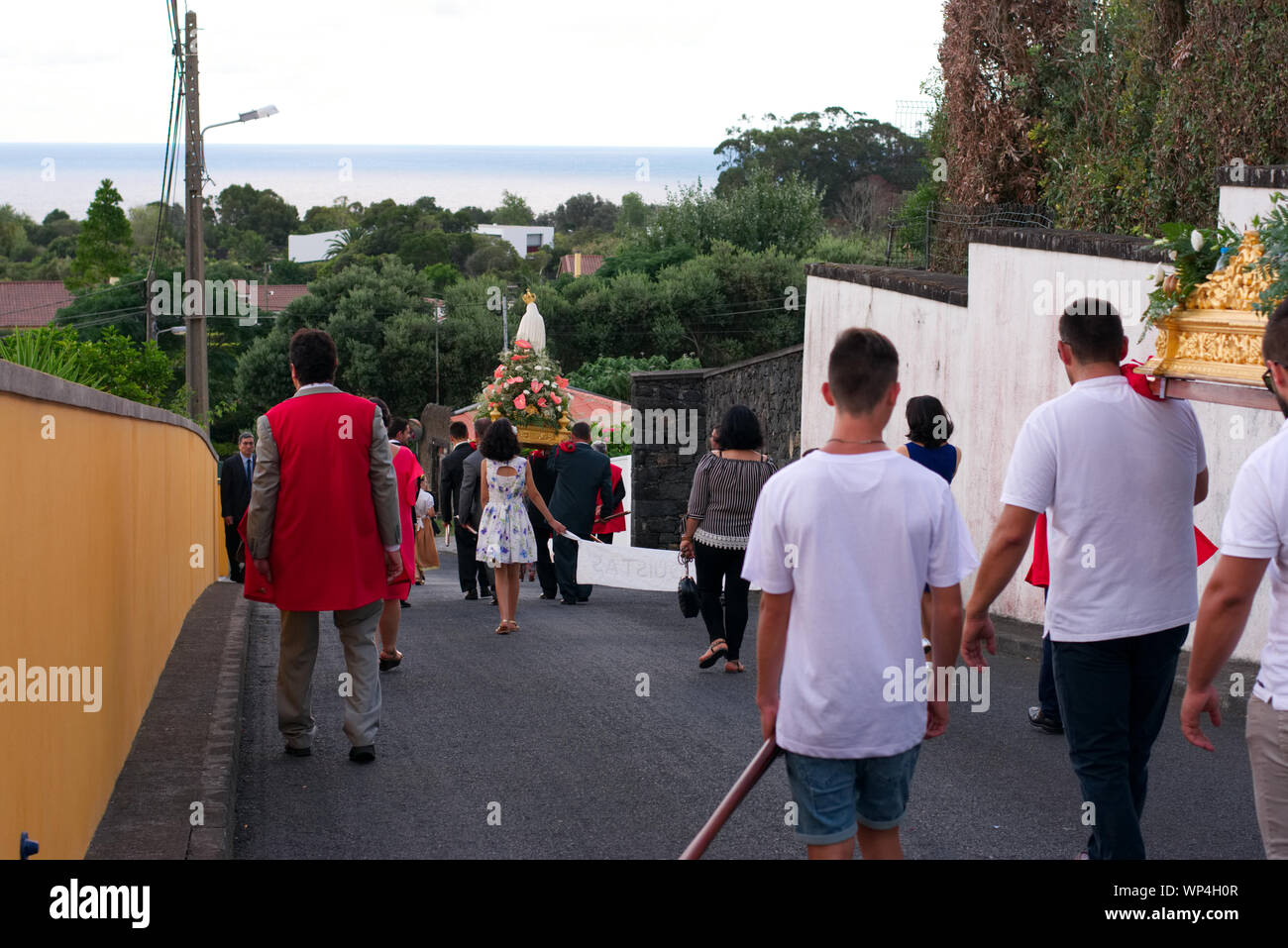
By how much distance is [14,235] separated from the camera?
101250mm

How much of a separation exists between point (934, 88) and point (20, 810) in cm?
2254

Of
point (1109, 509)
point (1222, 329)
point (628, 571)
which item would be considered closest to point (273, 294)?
point (628, 571)

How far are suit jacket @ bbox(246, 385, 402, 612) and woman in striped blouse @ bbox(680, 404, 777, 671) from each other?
288cm

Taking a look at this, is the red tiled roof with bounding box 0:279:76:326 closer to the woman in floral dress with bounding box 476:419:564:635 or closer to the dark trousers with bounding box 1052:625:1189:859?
the woman in floral dress with bounding box 476:419:564:635

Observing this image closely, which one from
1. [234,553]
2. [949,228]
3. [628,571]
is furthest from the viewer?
[628,571]

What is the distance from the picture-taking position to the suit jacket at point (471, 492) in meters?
12.3

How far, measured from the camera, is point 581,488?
44.8 feet

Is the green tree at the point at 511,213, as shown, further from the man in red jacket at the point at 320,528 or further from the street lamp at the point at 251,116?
the man in red jacket at the point at 320,528

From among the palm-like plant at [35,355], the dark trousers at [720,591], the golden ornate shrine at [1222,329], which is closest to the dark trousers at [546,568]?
the dark trousers at [720,591]

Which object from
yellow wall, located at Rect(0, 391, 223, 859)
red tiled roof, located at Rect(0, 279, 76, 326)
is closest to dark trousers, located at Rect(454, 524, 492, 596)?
yellow wall, located at Rect(0, 391, 223, 859)

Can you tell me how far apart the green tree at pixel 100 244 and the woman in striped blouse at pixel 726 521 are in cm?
6490

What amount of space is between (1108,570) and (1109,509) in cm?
20

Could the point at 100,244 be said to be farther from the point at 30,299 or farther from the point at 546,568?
the point at 546,568

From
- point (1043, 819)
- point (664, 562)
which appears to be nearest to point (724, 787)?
point (1043, 819)
